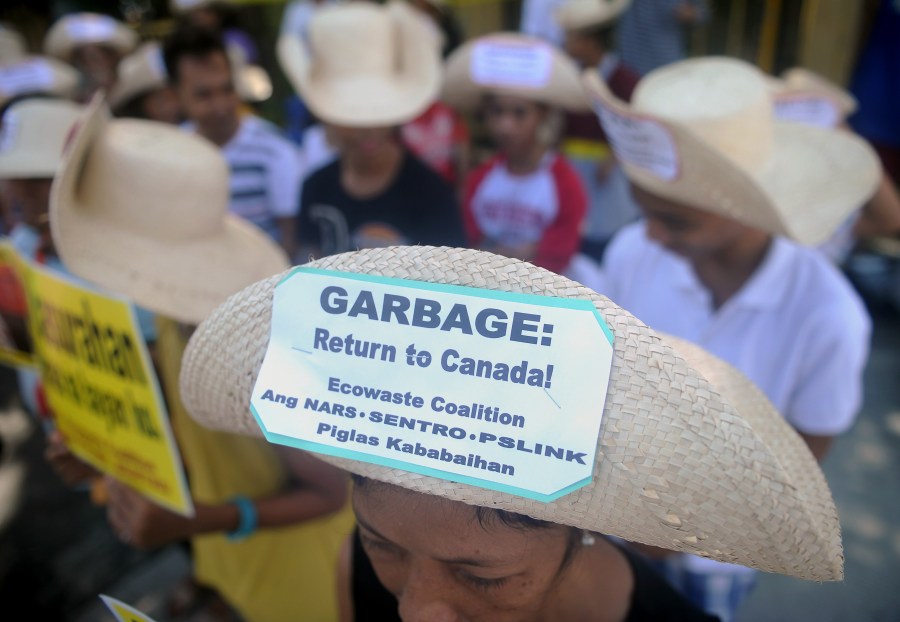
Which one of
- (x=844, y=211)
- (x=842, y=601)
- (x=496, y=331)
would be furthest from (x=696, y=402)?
(x=842, y=601)

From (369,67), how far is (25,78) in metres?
2.58

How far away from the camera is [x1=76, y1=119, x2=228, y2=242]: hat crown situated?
63.1 inches

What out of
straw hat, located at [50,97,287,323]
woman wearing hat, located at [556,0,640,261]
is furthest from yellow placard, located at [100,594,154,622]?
woman wearing hat, located at [556,0,640,261]

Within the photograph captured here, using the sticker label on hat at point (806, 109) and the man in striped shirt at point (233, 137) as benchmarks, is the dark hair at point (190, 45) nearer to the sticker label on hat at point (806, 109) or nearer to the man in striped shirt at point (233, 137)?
the man in striped shirt at point (233, 137)

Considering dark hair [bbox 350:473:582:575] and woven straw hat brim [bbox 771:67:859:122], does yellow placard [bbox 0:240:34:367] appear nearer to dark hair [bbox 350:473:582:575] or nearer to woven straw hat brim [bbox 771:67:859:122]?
dark hair [bbox 350:473:582:575]

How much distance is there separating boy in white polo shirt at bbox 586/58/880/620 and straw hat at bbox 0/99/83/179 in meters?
1.97

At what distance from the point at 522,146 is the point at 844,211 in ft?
5.66

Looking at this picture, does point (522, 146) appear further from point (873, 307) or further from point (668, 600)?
point (873, 307)

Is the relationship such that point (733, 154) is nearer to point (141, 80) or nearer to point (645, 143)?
point (645, 143)

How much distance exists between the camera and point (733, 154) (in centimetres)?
167

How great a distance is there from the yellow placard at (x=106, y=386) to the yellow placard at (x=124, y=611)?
1.51ft

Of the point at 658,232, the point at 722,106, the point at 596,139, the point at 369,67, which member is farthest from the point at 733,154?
the point at 596,139

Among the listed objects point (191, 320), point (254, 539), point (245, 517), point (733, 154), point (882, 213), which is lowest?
point (254, 539)

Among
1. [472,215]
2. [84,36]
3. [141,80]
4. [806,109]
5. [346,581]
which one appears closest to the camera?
[346,581]
